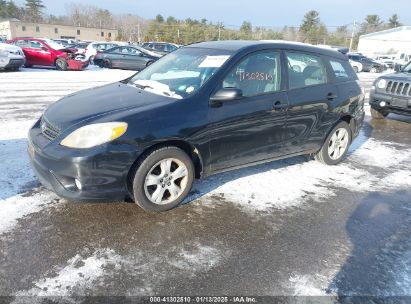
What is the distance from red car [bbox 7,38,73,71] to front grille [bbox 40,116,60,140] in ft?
51.7

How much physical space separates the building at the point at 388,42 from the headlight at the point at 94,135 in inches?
2868

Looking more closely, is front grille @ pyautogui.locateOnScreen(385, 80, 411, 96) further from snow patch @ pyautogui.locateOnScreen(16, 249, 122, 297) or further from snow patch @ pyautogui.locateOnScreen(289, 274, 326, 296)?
snow patch @ pyautogui.locateOnScreen(16, 249, 122, 297)

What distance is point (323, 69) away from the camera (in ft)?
16.9

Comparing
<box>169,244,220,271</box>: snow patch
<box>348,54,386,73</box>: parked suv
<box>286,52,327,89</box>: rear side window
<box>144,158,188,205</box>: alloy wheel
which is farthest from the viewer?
<box>348,54,386,73</box>: parked suv

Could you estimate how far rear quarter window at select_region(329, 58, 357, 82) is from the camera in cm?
530

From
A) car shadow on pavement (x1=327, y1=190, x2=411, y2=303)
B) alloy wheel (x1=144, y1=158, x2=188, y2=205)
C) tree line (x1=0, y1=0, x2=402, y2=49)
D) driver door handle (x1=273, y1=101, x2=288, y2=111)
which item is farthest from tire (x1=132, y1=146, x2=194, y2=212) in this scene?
tree line (x1=0, y1=0, x2=402, y2=49)

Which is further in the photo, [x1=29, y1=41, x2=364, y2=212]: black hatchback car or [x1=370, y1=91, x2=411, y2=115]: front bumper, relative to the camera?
[x1=370, y1=91, x2=411, y2=115]: front bumper

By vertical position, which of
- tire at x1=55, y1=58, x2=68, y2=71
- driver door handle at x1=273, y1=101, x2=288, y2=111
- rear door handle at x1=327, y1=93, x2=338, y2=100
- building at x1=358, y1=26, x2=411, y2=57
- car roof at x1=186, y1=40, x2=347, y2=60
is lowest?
tire at x1=55, y1=58, x2=68, y2=71

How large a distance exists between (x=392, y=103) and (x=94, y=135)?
7319mm

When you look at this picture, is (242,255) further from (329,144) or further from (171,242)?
(329,144)

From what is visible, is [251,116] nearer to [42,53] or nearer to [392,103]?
[392,103]

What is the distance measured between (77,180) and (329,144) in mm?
3687

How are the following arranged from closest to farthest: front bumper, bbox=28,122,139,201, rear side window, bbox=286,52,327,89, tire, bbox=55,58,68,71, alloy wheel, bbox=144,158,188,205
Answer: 1. front bumper, bbox=28,122,139,201
2. alloy wheel, bbox=144,158,188,205
3. rear side window, bbox=286,52,327,89
4. tire, bbox=55,58,68,71

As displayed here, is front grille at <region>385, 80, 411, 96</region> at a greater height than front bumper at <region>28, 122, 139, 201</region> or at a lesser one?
greater
